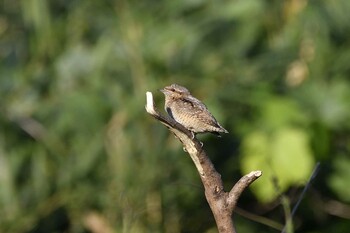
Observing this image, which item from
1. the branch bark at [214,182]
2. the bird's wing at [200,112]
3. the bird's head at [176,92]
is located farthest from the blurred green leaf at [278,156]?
the branch bark at [214,182]

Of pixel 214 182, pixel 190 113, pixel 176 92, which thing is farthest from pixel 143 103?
pixel 214 182

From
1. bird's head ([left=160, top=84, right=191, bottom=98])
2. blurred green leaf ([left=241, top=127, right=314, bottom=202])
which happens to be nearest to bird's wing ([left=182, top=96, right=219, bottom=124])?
bird's head ([left=160, top=84, right=191, bottom=98])

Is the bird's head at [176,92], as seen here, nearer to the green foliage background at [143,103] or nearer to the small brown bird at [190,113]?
the small brown bird at [190,113]

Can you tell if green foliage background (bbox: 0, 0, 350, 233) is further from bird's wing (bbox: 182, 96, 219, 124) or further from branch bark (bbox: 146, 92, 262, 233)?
branch bark (bbox: 146, 92, 262, 233)

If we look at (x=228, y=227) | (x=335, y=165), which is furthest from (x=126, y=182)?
(x=228, y=227)

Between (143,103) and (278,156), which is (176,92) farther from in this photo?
(278,156)
